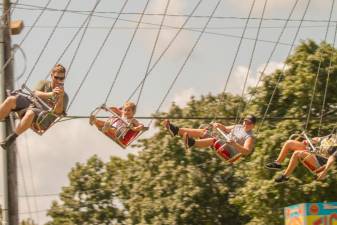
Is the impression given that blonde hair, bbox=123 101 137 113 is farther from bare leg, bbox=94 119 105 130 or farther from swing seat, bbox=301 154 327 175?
swing seat, bbox=301 154 327 175

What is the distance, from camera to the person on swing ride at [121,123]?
20.8 meters

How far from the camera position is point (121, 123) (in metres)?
20.9

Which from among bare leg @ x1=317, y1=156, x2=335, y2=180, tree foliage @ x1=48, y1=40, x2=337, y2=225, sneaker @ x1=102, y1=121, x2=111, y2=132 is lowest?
bare leg @ x1=317, y1=156, x2=335, y2=180

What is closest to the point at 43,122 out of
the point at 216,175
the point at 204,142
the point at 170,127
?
the point at 170,127

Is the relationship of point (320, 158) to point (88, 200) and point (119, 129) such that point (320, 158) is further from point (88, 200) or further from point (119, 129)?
point (88, 200)

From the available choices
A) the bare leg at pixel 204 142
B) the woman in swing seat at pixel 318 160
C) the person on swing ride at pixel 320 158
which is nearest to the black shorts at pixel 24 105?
the bare leg at pixel 204 142

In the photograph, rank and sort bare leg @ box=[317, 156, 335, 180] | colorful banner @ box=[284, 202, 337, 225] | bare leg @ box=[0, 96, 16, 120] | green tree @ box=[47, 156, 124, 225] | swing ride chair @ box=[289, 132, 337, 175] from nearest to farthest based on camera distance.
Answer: bare leg @ box=[0, 96, 16, 120], bare leg @ box=[317, 156, 335, 180], swing ride chair @ box=[289, 132, 337, 175], colorful banner @ box=[284, 202, 337, 225], green tree @ box=[47, 156, 124, 225]

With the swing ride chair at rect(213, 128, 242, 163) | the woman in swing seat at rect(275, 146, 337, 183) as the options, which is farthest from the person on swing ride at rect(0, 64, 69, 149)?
the woman in swing seat at rect(275, 146, 337, 183)

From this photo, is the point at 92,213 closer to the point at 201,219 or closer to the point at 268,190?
the point at 201,219

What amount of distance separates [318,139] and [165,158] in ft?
A: 61.1

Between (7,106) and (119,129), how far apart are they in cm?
235

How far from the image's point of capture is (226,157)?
21.7 metres

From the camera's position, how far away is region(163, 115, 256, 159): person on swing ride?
21622mm

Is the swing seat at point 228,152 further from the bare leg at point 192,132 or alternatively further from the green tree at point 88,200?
the green tree at point 88,200
